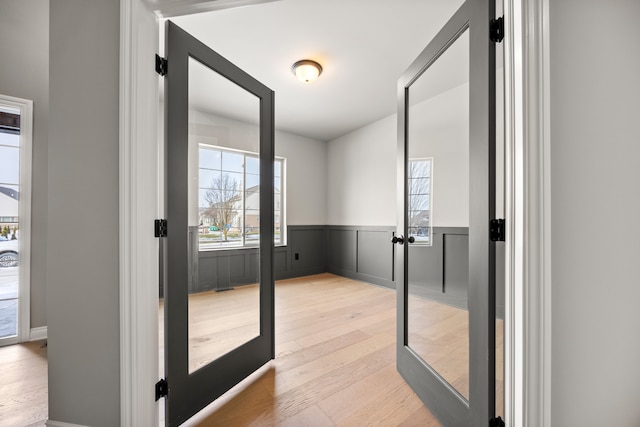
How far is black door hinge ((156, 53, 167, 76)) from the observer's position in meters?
1.21

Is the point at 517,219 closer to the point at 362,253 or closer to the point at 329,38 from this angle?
the point at 329,38

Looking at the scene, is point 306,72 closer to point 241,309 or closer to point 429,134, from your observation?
point 429,134

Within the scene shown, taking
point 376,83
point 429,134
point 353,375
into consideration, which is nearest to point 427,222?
point 429,134

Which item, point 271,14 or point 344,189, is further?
point 344,189

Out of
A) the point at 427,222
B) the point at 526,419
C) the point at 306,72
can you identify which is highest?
the point at 306,72

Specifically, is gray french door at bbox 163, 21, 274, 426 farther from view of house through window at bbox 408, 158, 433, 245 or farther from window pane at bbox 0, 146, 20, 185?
window pane at bbox 0, 146, 20, 185

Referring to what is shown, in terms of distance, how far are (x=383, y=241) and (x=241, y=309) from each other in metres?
3.00

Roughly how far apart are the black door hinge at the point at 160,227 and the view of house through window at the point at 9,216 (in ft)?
7.47

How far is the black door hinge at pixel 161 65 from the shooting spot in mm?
1206

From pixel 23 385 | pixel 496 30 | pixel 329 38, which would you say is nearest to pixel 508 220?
pixel 496 30

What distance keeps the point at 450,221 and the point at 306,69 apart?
2.15 meters

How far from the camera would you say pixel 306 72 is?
2.70 m

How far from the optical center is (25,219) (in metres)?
2.30

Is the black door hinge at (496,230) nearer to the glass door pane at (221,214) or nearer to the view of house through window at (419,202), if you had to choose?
the view of house through window at (419,202)
